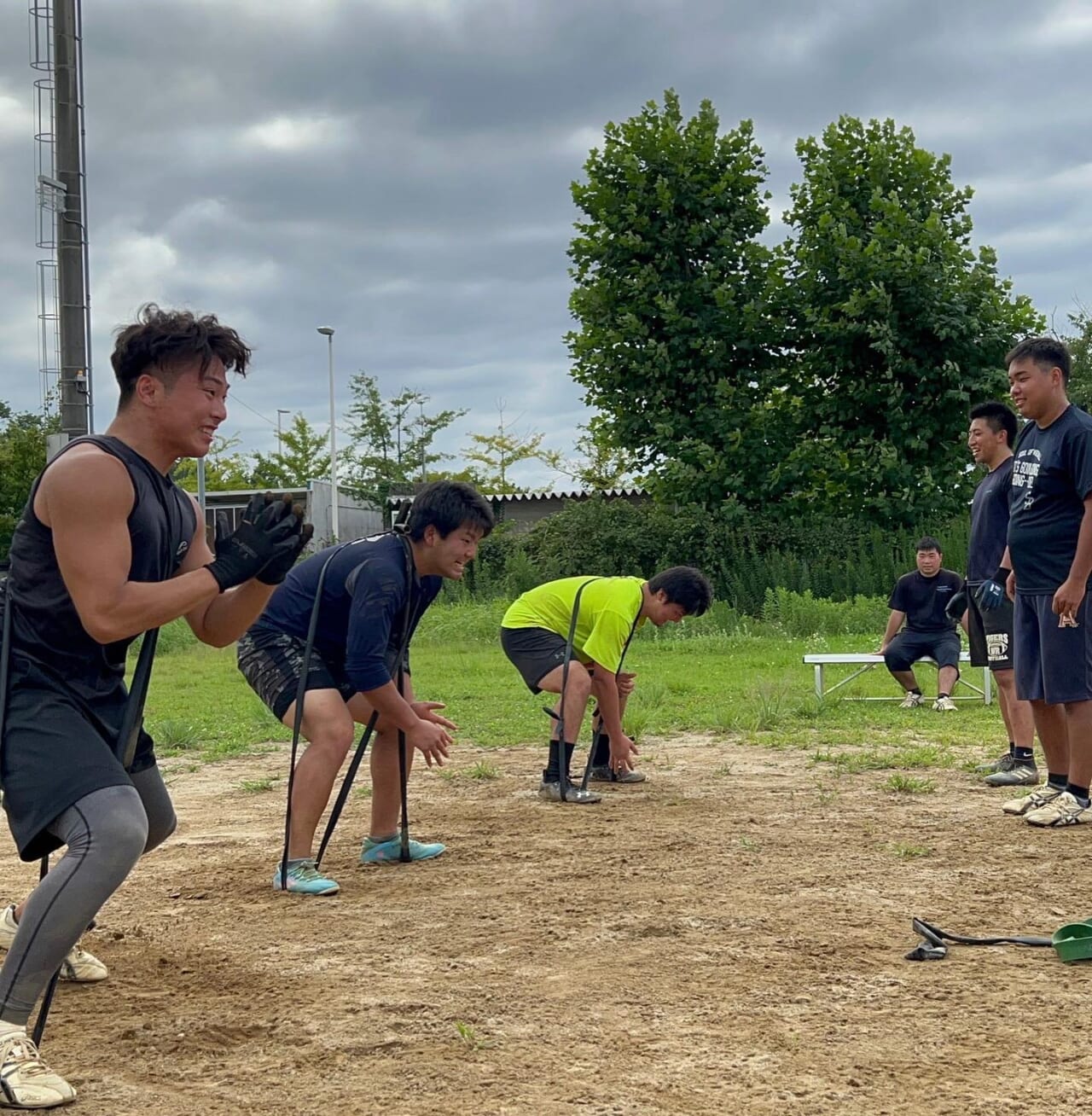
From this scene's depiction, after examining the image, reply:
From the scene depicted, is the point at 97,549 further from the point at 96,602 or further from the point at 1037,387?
the point at 1037,387

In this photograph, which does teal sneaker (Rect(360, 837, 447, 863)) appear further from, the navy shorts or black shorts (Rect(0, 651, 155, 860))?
the navy shorts

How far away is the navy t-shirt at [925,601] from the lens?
11.6 m

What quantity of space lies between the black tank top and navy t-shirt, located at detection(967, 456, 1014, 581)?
196 inches

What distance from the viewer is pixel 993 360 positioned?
22781 millimetres

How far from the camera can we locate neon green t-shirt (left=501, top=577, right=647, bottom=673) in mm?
6926

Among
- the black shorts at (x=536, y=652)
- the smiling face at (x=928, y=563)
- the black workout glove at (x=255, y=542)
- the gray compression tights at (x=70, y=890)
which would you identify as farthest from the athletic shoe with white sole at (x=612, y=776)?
the smiling face at (x=928, y=563)

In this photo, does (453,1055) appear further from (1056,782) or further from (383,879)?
(1056,782)

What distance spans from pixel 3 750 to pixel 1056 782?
4.98 m

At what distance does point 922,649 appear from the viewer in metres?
11.5

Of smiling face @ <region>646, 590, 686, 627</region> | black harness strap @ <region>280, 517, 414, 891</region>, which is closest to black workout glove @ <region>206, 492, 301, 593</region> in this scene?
black harness strap @ <region>280, 517, 414, 891</region>

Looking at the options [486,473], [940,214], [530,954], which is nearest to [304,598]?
[530,954]

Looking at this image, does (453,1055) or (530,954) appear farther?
(530,954)

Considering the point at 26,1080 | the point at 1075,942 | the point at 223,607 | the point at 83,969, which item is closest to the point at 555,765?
the point at 83,969

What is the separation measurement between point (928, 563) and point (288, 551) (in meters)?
9.22
